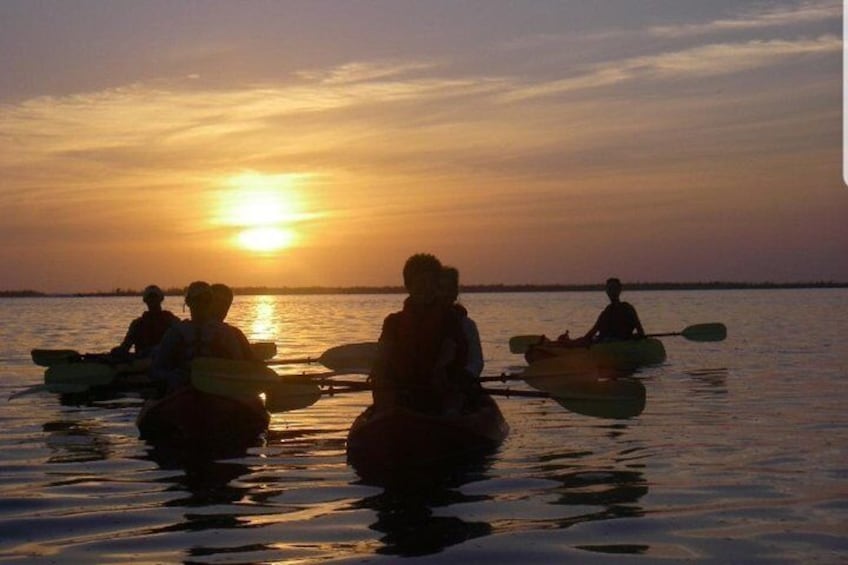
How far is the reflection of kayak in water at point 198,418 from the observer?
12.4 meters

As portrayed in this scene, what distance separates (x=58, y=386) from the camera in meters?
15.7

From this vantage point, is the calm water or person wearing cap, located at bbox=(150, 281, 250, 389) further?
person wearing cap, located at bbox=(150, 281, 250, 389)

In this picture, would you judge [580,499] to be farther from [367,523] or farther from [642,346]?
[642,346]

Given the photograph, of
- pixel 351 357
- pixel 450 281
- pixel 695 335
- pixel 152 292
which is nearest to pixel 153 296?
pixel 152 292

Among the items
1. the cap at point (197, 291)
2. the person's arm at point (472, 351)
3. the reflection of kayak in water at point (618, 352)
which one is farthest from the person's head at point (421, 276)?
the reflection of kayak in water at point (618, 352)

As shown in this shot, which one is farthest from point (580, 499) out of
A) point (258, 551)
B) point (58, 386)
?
point (58, 386)

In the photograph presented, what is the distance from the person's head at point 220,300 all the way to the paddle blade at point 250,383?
2.85 feet

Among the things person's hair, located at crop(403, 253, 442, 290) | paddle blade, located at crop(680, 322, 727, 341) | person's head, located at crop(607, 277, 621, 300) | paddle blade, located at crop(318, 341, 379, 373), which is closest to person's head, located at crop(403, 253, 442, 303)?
person's hair, located at crop(403, 253, 442, 290)

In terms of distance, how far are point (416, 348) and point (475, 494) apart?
1.90 meters

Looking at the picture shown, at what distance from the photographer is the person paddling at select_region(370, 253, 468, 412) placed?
10531mm

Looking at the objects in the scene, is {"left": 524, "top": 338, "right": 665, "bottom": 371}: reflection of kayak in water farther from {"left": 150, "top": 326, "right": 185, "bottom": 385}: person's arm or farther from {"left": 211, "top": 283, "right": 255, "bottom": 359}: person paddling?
{"left": 150, "top": 326, "right": 185, "bottom": 385}: person's arm

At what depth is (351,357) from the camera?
1473 cm

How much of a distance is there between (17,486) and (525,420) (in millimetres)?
7013

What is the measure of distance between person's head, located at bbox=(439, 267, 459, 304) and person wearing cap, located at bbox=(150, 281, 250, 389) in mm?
2511
